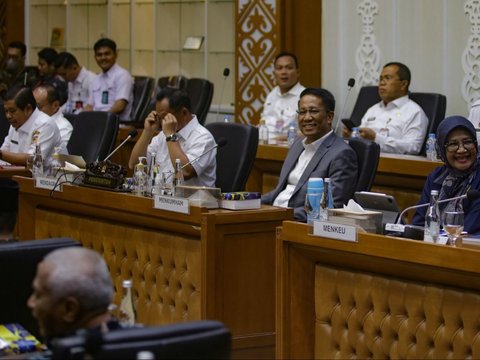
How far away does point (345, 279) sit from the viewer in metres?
4.27

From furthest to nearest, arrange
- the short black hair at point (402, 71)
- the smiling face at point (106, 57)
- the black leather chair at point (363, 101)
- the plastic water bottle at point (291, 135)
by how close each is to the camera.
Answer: the smiling face at point (106, 57), the black leather chair at point (363, 101), the short black hair at point (402, 71), the plastic water bottle at point (291, 135)

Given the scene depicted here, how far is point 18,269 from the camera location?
3.77 m

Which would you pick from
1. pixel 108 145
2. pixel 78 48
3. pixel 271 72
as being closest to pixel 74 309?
pixel 108 145

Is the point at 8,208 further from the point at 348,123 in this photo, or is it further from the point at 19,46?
the point at 19,46

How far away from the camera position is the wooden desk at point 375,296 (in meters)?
3.81

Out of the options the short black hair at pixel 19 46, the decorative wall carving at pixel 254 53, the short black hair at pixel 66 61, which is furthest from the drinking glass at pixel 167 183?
the short black hair at pixel 19 46

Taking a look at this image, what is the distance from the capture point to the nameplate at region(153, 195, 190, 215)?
4840 mm

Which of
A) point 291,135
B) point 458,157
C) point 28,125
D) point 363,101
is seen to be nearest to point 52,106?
point 28,125

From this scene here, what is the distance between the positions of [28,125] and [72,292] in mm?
4813

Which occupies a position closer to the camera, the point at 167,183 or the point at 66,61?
the point at 167,183

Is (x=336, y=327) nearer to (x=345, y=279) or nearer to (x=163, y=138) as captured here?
(x=345, y=279)

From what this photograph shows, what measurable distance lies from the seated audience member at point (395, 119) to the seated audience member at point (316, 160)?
6.13 ft

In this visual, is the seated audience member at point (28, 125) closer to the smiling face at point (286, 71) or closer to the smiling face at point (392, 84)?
the smiling face at point (286, 71)

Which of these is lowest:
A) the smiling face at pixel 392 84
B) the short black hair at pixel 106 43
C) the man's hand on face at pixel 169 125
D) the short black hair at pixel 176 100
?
the man's hand on face at pixel 169 125
